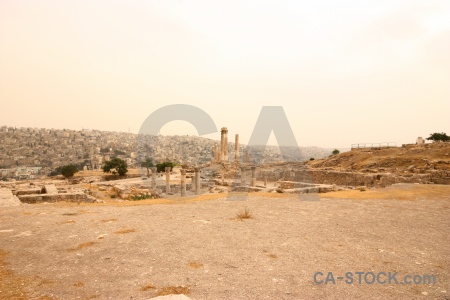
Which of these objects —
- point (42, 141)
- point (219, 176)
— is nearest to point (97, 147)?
point (42, 141)

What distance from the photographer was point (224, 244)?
206 inches

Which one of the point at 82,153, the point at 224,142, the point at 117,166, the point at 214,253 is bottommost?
the point at 117,166

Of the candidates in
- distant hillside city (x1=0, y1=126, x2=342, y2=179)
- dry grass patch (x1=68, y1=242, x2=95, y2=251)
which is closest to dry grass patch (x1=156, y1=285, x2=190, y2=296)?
dry grass patch (x1=68, y1=242, x2=95, y2=251)

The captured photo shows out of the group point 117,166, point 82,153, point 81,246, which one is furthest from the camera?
point 82,153

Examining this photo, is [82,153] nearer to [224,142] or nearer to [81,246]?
[224,142]

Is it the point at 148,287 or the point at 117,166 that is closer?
the point at 148,287

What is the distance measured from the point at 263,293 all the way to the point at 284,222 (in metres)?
4.02

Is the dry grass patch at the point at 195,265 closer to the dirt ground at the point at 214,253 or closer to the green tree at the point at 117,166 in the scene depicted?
the dirt ground at the point at 214,253

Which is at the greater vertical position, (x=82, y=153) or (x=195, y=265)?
(x=82, y=153)

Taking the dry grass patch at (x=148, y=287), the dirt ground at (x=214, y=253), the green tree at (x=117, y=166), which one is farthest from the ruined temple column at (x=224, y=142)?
the dry grass patch at (x=148, y=287)

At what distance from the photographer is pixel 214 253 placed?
4738mm

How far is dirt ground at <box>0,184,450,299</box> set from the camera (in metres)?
3.48

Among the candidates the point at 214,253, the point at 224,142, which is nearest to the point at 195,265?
the point at 214,253

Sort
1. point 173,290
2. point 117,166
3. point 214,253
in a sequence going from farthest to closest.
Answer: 1. point 117,166
2. point 214,253
3. point 173,290
